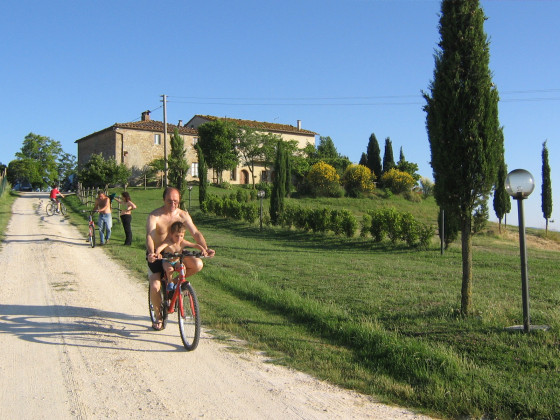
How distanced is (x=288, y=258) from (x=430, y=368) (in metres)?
8.54

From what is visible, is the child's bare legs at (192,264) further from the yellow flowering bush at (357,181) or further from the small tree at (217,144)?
the small tree at (217,144)

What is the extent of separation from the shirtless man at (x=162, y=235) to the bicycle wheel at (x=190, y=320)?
0.31 m

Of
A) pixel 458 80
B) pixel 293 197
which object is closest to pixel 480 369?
pixel 458 80

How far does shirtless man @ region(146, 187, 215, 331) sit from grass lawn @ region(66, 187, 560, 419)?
0.92 meters

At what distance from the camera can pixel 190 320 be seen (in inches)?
217

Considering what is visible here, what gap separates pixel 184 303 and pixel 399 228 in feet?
43.1

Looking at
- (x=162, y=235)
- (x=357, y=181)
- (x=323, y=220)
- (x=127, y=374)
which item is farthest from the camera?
(x=357, y=181)

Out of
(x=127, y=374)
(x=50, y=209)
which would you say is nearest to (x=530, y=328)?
(x=127, y=374)

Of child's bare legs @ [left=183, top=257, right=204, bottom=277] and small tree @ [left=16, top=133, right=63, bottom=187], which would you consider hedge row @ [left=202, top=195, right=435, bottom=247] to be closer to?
child's bare legs @ [left=183, top=257, right=204, bottom=277]

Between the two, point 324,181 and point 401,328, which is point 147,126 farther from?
point 401,328

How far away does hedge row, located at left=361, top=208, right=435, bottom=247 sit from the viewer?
56.8 feet

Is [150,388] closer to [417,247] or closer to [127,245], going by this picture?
[127,245]

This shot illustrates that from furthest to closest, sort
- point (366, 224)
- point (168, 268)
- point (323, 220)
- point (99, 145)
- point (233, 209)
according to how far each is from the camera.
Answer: point (99, 145) < point (233, 209) < point (323, 220) < point (366, 224) < point (168, 268)

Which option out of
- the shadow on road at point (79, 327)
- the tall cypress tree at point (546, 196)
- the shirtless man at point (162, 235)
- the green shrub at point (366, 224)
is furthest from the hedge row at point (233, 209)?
the tall cypress tree at point (546, 196)
